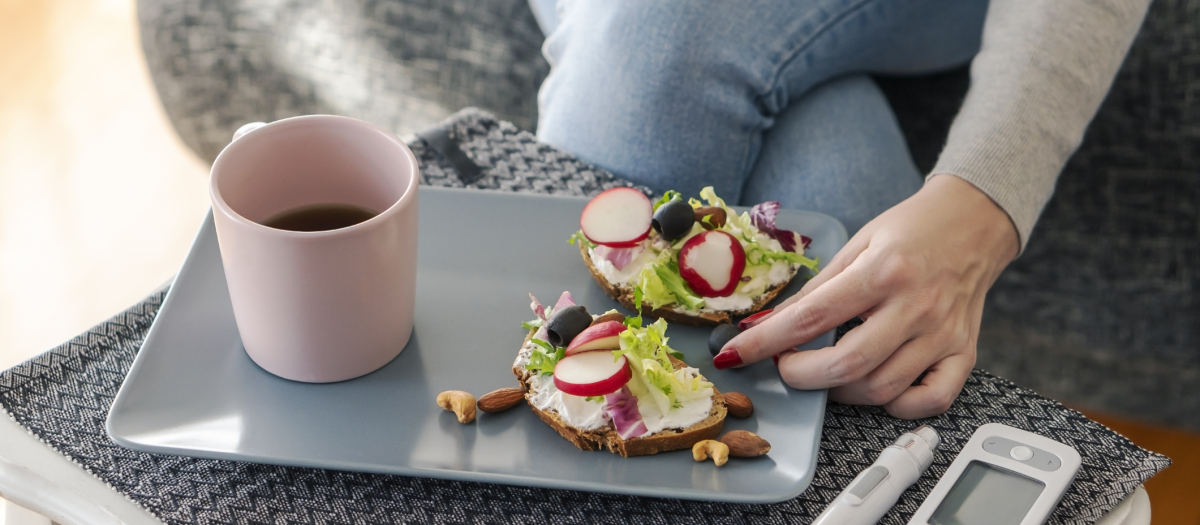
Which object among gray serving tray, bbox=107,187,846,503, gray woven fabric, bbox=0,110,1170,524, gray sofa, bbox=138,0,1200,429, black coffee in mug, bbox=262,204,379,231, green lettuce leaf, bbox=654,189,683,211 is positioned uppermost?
black coffee in mug, bbox=262,204,379,231

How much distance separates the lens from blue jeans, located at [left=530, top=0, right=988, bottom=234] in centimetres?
104

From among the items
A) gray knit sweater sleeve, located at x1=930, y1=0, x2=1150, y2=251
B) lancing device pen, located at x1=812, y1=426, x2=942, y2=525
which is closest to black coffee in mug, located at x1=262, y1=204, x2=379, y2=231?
lancing device pen, located at x1=812, y1=426, x2=942, y2=525

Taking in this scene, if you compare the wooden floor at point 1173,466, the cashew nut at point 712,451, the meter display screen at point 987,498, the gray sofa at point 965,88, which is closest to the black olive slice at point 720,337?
the cashew nut at point 712,451

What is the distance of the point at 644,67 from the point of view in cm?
105

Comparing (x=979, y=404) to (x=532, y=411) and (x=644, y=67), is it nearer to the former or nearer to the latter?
(x=532, y=411)

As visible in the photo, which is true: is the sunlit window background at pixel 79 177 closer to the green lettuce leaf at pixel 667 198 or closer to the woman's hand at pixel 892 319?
the green lettuce leaf at pixel 667 198

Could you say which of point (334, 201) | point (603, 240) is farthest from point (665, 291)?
point (334, 201)

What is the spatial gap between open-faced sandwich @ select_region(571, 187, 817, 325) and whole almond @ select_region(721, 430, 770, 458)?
148 mm

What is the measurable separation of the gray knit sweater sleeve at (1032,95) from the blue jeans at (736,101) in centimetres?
15

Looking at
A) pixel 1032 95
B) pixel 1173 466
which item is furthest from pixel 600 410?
pixel 1173 466

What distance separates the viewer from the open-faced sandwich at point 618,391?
2.22ft

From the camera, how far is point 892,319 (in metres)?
0.78

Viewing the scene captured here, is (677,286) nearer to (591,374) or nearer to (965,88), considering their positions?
(591,374)

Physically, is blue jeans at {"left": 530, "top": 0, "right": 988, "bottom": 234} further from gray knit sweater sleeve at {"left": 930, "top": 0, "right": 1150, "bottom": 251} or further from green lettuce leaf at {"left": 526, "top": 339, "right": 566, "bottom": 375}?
green lettuce leaf at {"left": 526, "top": 339, "right": 566, "bottom": 375}
